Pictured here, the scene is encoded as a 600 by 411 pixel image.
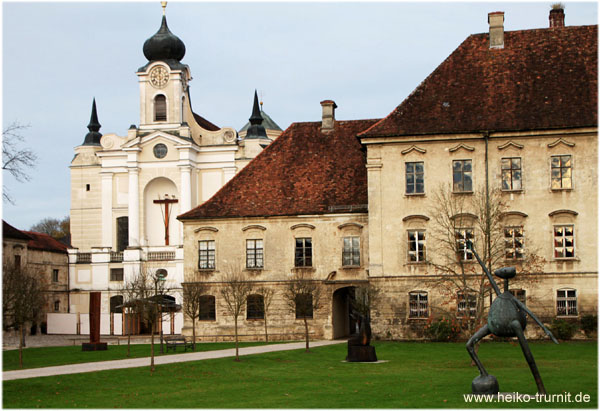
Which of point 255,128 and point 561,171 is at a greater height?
point 255,128

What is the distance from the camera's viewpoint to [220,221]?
152 ft

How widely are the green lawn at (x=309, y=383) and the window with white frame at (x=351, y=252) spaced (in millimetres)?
11906

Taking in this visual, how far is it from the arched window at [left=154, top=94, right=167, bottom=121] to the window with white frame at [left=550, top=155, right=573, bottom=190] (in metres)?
38.1

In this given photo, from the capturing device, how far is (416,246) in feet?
137

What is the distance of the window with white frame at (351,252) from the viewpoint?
4481cm

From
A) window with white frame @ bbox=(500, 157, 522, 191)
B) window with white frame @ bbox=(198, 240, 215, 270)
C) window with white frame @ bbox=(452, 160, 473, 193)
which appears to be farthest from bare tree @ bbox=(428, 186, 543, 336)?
window with white frame @ bbox=(198, 240, 215, 270)

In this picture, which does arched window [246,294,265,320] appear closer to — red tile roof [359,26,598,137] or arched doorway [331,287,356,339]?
Answer: arched doorway [331,287,356,339]

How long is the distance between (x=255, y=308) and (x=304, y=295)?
6866mm

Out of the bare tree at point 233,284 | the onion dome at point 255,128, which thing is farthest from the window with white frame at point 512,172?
the onion dome at point 255,128

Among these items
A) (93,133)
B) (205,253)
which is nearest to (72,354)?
(205,253)

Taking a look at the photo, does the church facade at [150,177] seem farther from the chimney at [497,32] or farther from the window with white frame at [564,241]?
the window with white frame at [564,241]

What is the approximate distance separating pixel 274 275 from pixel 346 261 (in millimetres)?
4033

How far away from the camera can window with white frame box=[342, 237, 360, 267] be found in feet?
147

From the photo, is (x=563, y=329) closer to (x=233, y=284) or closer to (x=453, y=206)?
(x=453, y=206)
